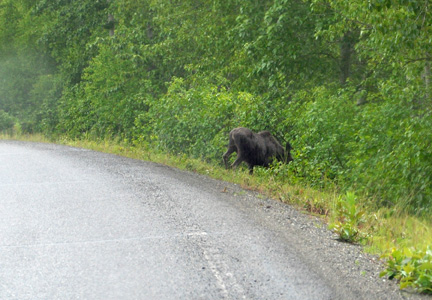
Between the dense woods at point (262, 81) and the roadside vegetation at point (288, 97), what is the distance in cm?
4

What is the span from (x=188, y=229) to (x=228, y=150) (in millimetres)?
6925

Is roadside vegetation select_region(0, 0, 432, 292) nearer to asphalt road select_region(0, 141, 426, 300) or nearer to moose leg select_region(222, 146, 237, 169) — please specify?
moose leg select_region(222, 146, 237, 169)

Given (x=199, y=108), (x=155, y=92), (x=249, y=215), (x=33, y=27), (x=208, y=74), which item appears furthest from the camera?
(x=33, y=27)

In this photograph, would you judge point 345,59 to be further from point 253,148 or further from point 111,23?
point 111,23

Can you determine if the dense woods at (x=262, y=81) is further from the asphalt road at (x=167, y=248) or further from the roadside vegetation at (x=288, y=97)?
the asphalt road at (x=167, y=248)

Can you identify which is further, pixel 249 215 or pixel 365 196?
pixel 365 196

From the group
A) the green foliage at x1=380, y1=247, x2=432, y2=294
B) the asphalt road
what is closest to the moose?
the asphalt road

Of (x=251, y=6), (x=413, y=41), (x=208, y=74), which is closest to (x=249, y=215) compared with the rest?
(x=413, y=41)

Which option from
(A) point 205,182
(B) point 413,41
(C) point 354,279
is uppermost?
(B) point 413,41

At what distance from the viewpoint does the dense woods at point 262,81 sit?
34.4 feet

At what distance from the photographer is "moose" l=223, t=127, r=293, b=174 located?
13.6 meters

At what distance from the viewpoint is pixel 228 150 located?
14.1 metres

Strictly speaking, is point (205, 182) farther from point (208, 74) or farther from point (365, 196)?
point (208, 74)

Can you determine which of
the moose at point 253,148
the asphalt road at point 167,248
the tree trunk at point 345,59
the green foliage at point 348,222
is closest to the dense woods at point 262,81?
the tree trunk at point 345,59
